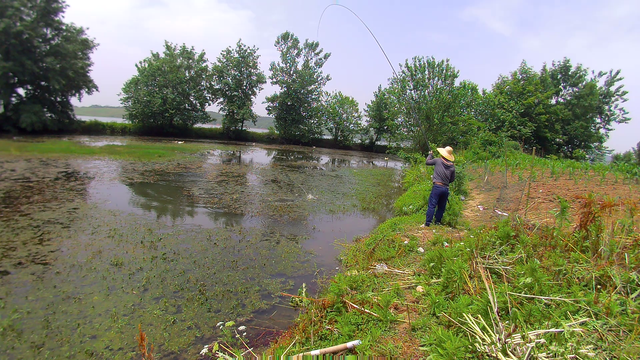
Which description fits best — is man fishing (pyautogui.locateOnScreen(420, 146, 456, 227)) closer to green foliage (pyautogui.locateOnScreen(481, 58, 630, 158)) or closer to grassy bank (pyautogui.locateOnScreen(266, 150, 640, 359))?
grassy bank (pyautogui.locateOnScreen(266, 150, 640, 359))

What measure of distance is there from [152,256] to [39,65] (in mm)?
27278

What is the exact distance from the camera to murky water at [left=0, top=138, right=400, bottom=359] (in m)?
3.24

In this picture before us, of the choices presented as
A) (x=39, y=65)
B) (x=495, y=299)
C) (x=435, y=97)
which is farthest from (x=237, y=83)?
(x=495, y=299)

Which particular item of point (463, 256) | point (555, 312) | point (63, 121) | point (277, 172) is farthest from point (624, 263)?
point (63, 121)

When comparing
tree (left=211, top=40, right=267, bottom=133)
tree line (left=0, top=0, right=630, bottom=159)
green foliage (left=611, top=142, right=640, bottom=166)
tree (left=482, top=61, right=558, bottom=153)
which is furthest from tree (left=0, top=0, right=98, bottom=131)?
green foliage (left=611, top=142, right=640, bottom=166)

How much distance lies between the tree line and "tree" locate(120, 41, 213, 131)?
0.33ft

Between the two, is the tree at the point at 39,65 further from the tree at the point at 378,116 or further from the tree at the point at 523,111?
the tree at the point at 523,111

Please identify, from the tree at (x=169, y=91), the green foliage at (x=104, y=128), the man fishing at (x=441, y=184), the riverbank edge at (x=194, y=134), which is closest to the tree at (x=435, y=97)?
the riverbank edge at (x=194, y=134)

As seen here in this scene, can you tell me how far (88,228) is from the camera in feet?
19.7

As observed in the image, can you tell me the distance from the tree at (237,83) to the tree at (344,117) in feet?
26.4

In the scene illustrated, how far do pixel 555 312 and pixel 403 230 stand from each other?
3.45m

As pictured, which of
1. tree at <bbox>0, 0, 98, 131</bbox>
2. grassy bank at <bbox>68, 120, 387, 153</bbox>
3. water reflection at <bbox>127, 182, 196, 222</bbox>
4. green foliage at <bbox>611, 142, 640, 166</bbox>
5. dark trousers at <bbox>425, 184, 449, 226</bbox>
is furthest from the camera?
grassy bank at <bbox>68, 120, 387, 153</bbox>

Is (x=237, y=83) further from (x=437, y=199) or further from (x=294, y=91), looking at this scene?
(x=437, y=199)

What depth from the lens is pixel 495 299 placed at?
276 cm
